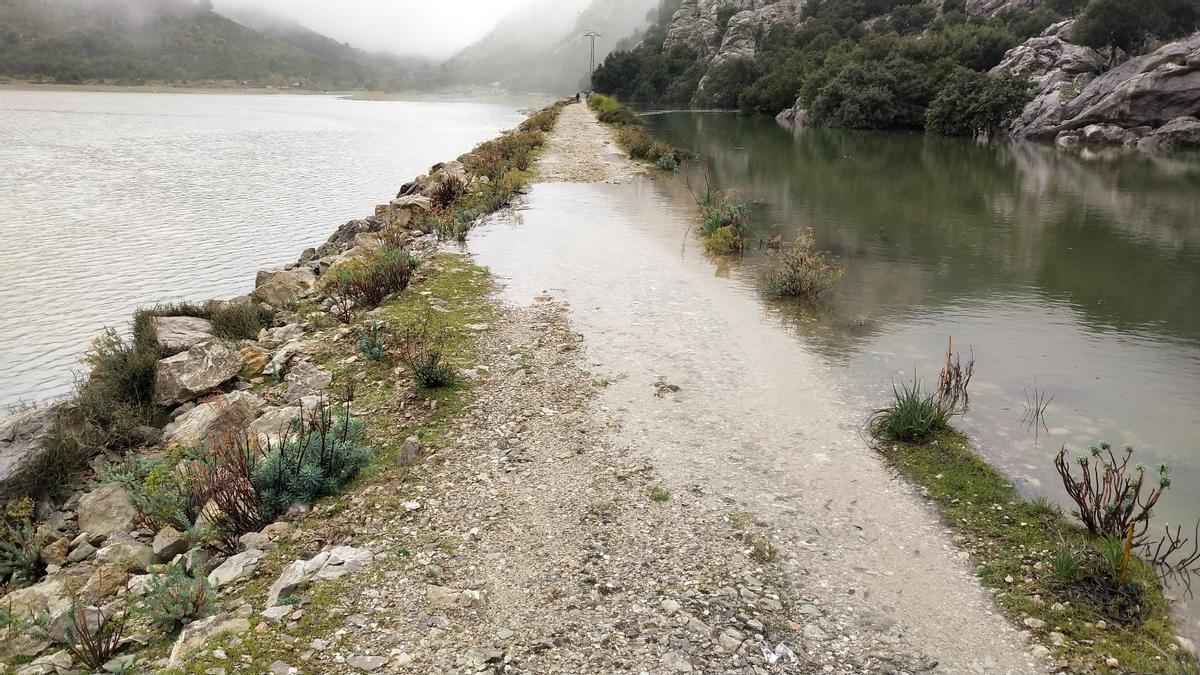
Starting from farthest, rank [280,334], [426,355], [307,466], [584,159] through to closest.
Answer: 1. [584,159]
2. [280,334]
3. [426,355]
4. [307,466]

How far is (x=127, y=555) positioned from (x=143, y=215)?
882 inches

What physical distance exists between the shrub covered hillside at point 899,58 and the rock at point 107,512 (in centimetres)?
5944

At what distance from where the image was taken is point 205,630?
15.8ft

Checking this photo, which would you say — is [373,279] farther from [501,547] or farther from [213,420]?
[501,547]

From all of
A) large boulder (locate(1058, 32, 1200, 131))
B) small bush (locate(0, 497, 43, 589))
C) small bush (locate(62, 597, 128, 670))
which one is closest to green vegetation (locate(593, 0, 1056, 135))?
large boulder (locate(1058, 32, 1200, 131))

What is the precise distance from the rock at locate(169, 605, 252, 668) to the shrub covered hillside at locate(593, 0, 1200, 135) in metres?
60.1

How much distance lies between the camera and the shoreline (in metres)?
4.76

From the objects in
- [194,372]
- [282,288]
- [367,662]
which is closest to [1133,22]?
[282,288]

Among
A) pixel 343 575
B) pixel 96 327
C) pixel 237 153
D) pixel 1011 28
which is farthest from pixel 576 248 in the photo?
pixel 1011 28

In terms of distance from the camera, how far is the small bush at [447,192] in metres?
22.6

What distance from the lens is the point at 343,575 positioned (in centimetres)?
546

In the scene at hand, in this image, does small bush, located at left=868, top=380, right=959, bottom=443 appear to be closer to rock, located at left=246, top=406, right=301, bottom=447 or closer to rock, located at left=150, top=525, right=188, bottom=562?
rock, located at left=246, top=406, right=301, bottom=447

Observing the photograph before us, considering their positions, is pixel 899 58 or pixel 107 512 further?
pixel 899 58

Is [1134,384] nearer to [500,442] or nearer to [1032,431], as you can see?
[1032,431]
